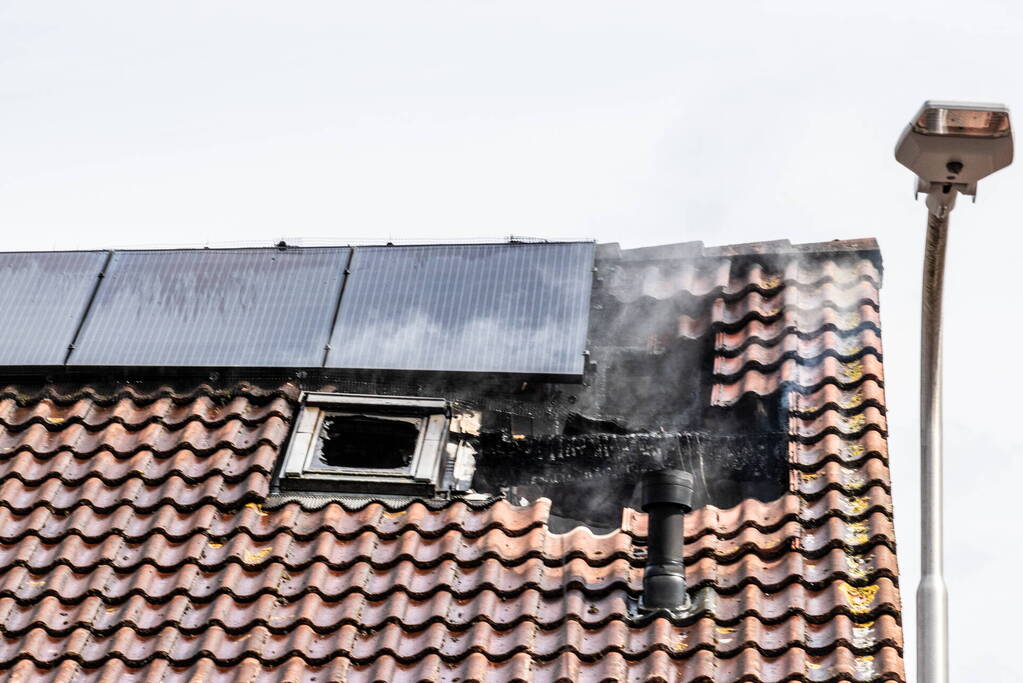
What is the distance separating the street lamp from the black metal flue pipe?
1.33 metres

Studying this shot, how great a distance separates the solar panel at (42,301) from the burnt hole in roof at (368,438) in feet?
5.78

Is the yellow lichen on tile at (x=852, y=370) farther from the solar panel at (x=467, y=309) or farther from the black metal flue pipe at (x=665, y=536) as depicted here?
the black metal flue pipe at (x=665, y=536)

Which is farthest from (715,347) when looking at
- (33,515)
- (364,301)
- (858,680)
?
(33,515)

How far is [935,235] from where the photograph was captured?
6227 millimetres

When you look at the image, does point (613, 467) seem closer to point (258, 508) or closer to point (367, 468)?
point (367, 468)

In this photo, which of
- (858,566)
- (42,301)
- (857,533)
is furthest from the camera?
(42,301)

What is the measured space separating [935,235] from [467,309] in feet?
13.0

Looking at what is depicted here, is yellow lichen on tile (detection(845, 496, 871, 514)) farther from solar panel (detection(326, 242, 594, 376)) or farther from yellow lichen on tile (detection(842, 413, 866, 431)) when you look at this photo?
solar panel (detection(326, 242, 594, 376))

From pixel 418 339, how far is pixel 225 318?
1239mm

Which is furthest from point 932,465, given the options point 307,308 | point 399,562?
point 307,308

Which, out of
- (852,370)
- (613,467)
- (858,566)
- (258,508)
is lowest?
(858,566)

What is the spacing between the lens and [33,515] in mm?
8305

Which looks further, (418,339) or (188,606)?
(418,339)

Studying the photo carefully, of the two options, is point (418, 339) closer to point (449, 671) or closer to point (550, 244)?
point (550, 244)
